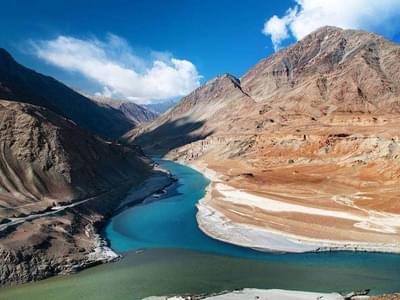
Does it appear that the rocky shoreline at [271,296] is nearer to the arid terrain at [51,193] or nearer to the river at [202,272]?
the river at [202,272]

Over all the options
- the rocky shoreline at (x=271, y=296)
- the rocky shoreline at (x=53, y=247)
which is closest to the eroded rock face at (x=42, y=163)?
the rocky shoreline at (x=53, y=247)

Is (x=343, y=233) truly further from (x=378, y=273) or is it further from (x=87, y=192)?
(x=87, y=192)

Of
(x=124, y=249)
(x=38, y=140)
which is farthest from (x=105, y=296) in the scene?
(x=38, y=140)

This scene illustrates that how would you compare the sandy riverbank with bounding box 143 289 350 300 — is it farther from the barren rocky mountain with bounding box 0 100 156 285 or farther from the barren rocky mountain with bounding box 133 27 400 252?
the barren rocky mountain with bounding box 0 100 156 285

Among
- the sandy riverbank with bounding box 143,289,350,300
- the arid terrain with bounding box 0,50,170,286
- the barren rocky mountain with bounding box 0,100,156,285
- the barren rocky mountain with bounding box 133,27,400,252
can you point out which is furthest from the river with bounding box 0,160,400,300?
the barren rocky mountain with bounding box 133,27,400,252

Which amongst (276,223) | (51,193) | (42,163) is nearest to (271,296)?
(276,223)

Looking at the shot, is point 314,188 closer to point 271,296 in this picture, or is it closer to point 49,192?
point 49,192

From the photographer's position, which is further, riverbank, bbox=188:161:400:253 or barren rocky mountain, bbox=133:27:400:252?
barren rocky mountain, bbox=133:27:400:252
